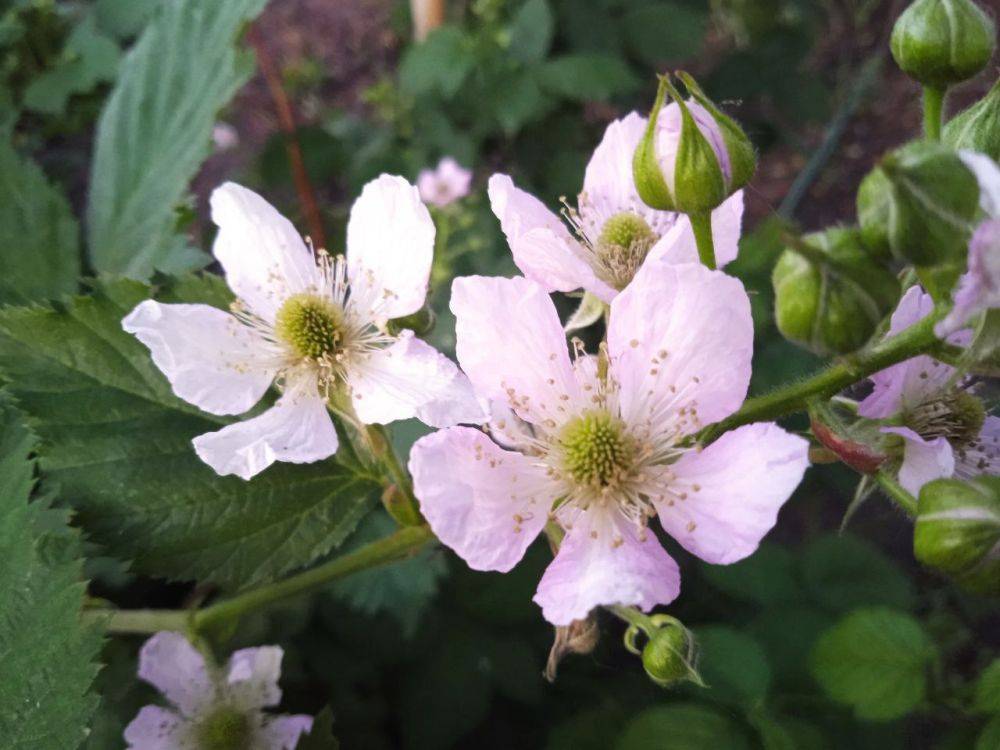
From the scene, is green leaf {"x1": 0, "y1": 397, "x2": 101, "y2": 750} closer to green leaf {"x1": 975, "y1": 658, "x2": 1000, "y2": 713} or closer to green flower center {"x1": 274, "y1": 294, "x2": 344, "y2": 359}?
green flower center {"x1": 274, "y1": 294, "x2": 344, "y2": 359}

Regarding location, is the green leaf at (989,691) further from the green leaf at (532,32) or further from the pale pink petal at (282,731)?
the green leaf at (532,32)

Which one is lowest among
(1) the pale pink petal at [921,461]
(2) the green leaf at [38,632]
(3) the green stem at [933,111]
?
(2) the green leaf at [38,632]

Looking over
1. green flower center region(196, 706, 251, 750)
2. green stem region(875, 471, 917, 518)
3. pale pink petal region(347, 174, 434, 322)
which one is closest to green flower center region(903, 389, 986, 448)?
green stem region(875, 471, 917, 518)

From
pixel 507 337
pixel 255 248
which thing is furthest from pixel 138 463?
pixel 507 337

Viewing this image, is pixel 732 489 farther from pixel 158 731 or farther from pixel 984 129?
pixel 158 731

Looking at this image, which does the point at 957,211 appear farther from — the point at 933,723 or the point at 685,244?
the point at 933,723

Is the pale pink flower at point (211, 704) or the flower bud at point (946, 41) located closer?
the flower bud at point (946, 41)

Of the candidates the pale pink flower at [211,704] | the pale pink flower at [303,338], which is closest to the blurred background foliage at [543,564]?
the pale pink flower at [211,704]
